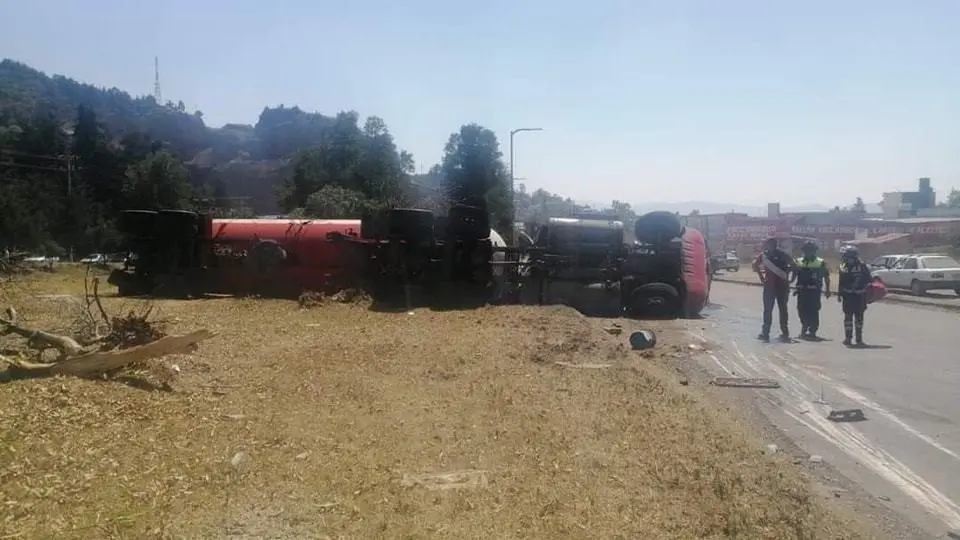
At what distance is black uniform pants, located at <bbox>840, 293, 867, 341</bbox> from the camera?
44.1ft

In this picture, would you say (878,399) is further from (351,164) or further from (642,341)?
(351,164)

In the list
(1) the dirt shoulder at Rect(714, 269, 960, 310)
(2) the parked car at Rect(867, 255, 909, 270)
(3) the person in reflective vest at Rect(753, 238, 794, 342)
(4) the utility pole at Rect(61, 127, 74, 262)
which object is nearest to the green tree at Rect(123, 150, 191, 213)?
(4) the utility pole at Rect(61, 127, 74, 262)

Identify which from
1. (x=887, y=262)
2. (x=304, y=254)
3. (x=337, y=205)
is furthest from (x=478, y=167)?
(x=304, y=254)

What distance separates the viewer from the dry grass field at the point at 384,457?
4.74 meters

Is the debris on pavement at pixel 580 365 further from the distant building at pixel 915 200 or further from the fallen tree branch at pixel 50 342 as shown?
the distant building at pixel 915 200

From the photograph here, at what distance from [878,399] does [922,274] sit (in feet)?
71.3

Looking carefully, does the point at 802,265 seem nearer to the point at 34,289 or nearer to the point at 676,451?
the point at 676,451

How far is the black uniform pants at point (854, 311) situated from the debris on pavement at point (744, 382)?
415 cm

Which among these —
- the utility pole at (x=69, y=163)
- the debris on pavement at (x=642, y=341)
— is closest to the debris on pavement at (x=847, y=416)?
the debris on pavement at (x=642, y=341)

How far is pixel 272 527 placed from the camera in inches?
182

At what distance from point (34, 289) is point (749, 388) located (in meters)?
15.6

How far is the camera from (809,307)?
47.6ft

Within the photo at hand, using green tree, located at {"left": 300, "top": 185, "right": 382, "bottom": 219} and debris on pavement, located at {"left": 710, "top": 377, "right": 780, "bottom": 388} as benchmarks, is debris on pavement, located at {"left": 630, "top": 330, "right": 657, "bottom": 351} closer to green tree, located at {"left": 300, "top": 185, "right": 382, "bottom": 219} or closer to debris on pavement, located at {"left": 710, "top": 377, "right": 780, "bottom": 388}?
debris on pavement, located at {"left": 710, "top": 377, "right": 780, "bottom": 388}

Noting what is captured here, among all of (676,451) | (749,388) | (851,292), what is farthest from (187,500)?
(851,292)
